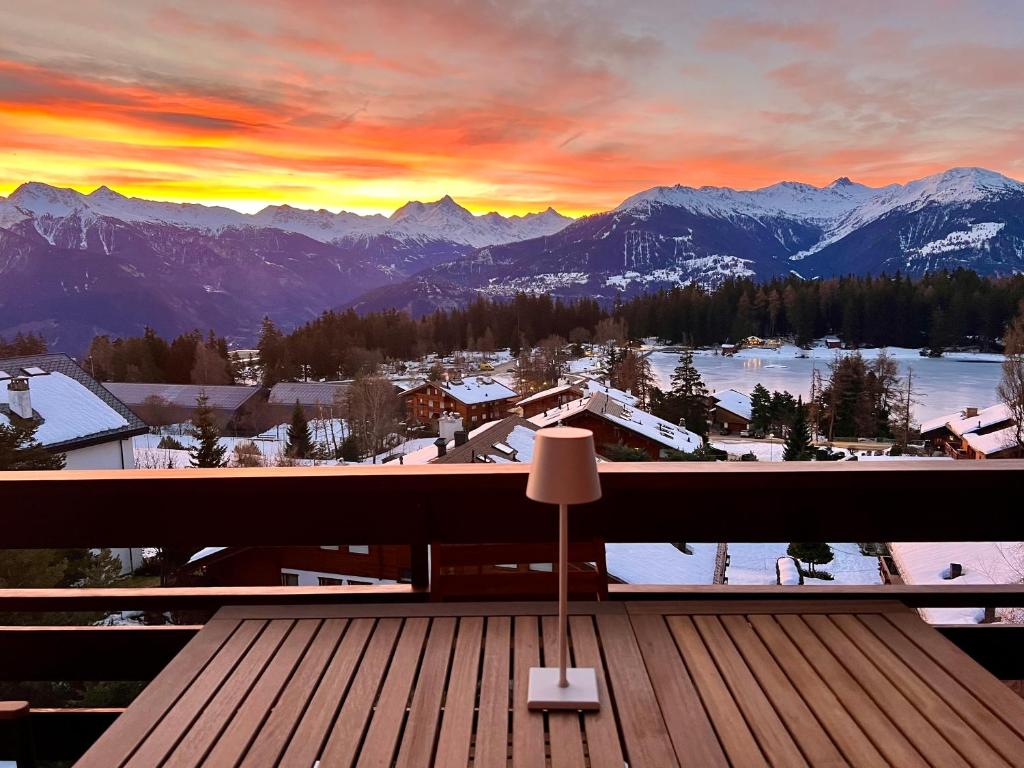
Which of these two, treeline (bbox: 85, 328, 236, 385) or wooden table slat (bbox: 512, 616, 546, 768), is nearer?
wooden table slat (bbox: 512, 616, 546, 768)

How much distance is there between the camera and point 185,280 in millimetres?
71938

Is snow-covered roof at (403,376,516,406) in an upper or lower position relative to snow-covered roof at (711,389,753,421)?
upper

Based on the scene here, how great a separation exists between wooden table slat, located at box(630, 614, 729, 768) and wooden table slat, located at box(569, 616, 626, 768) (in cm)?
9

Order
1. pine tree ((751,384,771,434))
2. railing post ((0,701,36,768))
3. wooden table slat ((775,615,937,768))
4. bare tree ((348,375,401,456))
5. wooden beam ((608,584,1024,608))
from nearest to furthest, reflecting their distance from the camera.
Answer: wooden table slat ((775,615,937,768))
railing post ((0,701,36,768))
wooden beam ((608,584,1024,608))
bare tree ((348,375,401,456))
pine tree ((751,384,771,434))

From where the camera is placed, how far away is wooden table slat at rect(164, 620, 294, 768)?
112cm

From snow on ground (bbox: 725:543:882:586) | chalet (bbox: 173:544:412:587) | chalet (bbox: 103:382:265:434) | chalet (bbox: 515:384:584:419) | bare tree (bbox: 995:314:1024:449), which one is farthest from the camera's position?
chalet (bbox: 103:382:265:434)

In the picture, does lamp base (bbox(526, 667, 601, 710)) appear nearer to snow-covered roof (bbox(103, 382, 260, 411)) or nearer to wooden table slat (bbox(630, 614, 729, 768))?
wooden table slat (bbox(630, 614, 729, 768))

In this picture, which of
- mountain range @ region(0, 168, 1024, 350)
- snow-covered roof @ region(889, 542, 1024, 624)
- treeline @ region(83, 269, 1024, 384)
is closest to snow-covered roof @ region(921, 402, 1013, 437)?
snow-covered roof @ region(889, 542, 1024, 624)

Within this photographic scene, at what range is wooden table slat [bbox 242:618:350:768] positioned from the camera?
3.67ft

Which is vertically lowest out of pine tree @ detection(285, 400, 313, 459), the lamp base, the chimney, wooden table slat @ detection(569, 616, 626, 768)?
pine tree @ detection(285, 400, 313, 459)

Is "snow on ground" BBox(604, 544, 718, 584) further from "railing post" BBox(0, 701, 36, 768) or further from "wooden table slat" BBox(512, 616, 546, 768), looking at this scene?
"railing post" BBox(0, 701, 36, 768)

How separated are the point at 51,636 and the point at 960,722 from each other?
6.71ft

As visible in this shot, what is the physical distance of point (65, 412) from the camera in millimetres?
9430

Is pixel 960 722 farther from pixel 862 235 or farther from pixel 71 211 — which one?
pixel 862 235
